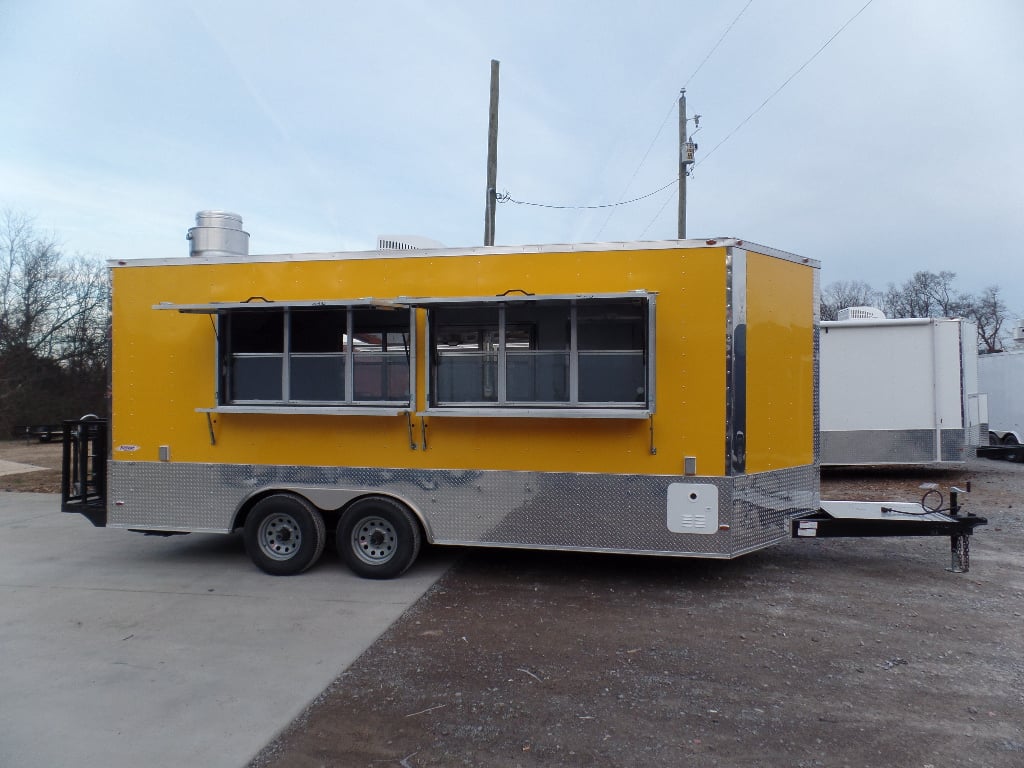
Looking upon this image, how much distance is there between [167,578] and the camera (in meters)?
6.47

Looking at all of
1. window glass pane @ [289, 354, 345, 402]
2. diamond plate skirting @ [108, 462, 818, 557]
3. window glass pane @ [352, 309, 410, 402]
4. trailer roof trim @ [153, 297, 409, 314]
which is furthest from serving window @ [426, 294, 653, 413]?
window glass pane @ [289, 354, 345, 402]

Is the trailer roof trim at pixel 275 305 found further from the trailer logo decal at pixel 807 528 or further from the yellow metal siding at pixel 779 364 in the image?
the trailer logo decal at pixel 807 528

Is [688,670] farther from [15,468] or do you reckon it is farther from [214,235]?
[15,468]

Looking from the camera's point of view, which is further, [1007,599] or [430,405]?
[430,405]

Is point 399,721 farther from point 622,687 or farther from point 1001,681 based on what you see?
point 1001,681

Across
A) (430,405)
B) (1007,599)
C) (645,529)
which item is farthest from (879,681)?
(430,405)

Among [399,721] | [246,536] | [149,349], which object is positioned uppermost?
[149,349]

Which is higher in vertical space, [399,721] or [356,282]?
[356,282]

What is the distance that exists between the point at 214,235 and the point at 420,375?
2711mm

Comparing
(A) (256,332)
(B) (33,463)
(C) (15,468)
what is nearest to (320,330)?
(A) (256,332)

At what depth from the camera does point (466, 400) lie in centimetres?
605

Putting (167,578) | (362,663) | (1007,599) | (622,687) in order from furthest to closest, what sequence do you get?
(167,578)
(1007,599)
(362,663)
(622,687)

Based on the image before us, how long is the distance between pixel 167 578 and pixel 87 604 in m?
0.81

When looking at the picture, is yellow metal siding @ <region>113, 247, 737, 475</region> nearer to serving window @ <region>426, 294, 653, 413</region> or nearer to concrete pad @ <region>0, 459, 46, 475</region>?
serving window @ <region>426, 294, 653, 413</region>
